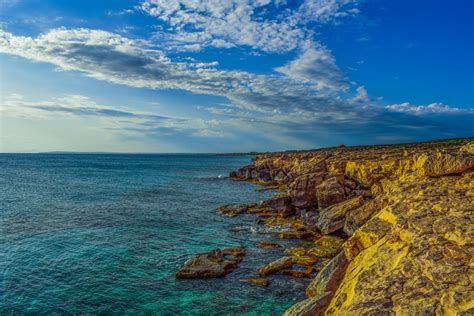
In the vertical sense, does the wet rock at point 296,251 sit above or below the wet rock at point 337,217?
below

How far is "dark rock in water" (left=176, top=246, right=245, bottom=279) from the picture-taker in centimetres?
2020

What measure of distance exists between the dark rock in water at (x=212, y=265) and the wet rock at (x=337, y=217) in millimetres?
8523

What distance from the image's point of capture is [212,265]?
21.2 meters

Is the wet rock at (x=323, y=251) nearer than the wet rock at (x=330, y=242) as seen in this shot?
Yes

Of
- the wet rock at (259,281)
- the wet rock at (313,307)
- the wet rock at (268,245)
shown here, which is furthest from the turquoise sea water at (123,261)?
the wet rock at (313,307)

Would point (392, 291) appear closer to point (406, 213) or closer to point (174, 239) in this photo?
point (406, 213)

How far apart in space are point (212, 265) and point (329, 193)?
17577 millimetres

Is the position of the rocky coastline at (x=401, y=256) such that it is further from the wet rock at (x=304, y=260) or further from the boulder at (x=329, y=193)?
the boulder at (x=329, y=193)

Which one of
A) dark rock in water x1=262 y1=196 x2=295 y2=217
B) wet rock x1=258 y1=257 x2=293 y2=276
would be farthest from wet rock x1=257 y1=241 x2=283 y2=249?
dark rock in water x1=262 y1=196 x2=295 y2=217

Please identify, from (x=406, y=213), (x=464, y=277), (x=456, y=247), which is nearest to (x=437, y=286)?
(x=464, y=277)

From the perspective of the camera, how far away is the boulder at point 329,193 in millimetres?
33125

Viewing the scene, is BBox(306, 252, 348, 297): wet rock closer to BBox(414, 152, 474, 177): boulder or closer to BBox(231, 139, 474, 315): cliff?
BBox(231, 139, 474, 315): cliff

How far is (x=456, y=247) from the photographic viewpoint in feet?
32.8

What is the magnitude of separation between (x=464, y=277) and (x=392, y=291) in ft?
6.50
